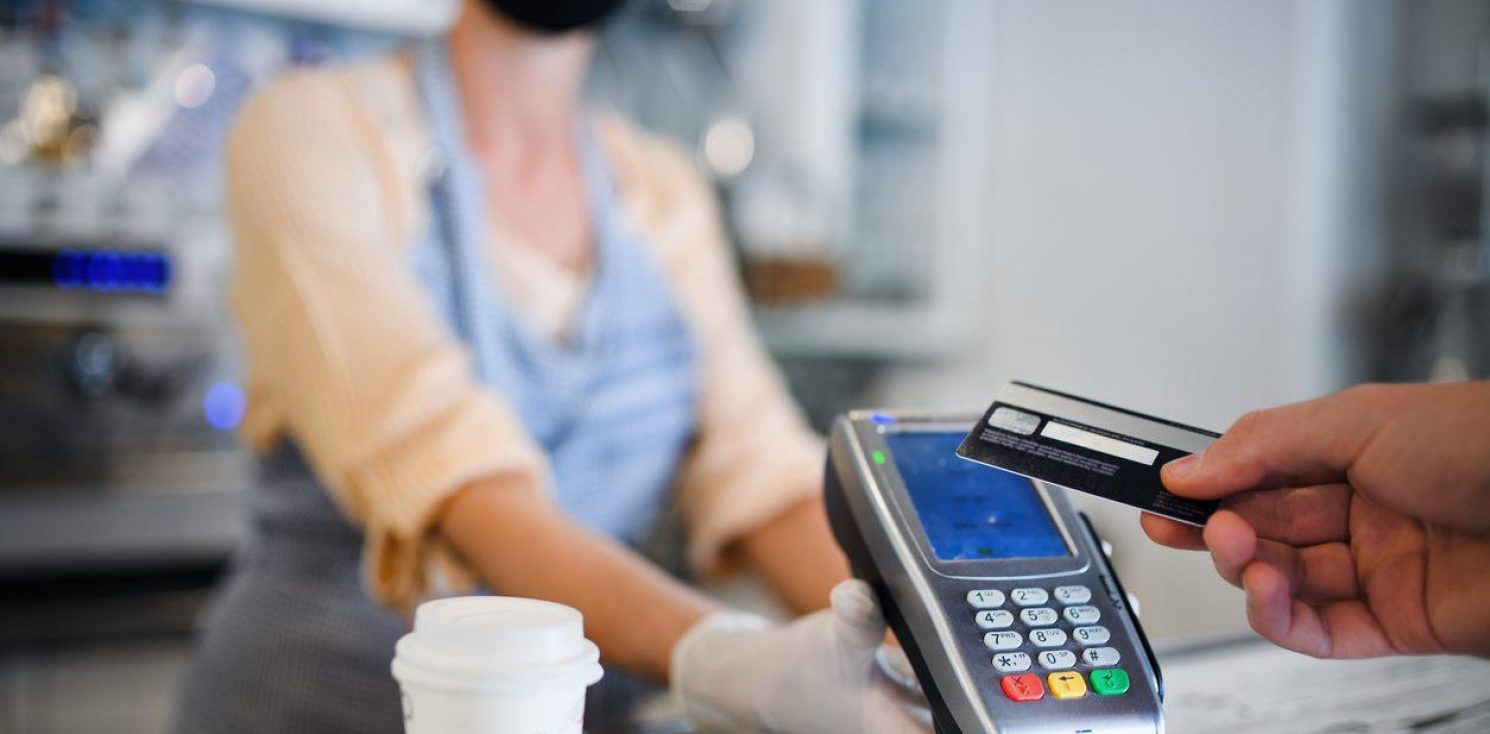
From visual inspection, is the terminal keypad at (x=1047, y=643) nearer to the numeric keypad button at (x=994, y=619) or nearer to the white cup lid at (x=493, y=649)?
the numeric keypad button at (x=994, y=619)

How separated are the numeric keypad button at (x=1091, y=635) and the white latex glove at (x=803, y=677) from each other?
76mm

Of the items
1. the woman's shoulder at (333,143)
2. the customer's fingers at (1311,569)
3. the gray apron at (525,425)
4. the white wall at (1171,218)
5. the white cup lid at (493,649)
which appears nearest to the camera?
the white cup lid at (493,649)

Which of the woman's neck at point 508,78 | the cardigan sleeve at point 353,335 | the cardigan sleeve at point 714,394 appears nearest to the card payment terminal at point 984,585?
the cardigan sleeve at point 353,335

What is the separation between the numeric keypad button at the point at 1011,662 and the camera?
20.3 inches

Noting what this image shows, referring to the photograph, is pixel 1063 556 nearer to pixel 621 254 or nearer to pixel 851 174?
pixel 621 254

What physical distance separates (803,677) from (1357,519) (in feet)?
0.85

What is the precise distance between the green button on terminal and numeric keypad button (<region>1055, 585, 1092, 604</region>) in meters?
0.04

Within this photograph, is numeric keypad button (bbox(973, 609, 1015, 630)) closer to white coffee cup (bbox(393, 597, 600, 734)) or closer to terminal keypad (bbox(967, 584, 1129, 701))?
terminal keypad (bbox(967, 584, 1129, 701))

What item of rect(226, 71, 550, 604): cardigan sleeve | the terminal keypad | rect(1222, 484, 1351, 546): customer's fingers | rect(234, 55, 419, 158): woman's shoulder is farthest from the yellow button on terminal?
rect(234, 55, 419, 158): woman's shoulder

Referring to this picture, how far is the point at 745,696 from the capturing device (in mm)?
658

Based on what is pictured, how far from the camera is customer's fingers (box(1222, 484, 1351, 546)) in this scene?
557 mm

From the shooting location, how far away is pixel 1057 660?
20.7 inches

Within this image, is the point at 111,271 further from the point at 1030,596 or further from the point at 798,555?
the point at 1030,596

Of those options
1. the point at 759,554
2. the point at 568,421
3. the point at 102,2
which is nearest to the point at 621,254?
the point at 568,421
